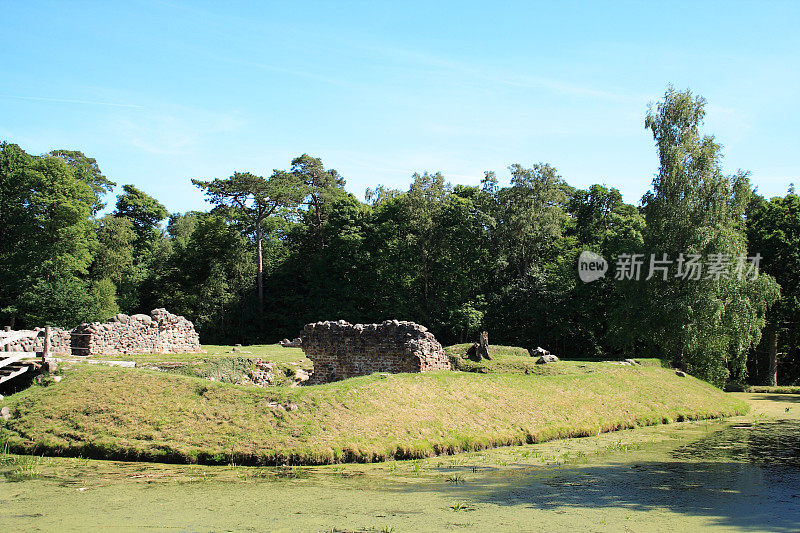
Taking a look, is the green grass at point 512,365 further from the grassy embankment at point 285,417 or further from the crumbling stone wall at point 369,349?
the grassy embankment at point 285,417

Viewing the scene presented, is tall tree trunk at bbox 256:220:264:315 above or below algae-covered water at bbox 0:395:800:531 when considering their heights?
above

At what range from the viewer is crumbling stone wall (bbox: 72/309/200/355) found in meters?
Answer: 25.0

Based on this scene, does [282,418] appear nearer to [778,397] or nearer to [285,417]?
[285,417]

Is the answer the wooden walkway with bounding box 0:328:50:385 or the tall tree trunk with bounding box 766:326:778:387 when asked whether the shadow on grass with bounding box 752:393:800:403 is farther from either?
the wooden walkway with bounding box 0:328:50:385

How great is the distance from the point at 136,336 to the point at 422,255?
23.4 m

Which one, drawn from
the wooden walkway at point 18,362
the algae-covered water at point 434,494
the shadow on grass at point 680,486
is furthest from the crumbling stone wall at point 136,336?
the shadow on grass at point 680,486

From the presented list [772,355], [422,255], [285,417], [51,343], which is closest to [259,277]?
[422,255]

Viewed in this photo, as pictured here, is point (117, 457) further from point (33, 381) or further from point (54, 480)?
point (33, 381)

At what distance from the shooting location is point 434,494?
34.4 ft

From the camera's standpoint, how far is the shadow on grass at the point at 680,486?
9.70 meters

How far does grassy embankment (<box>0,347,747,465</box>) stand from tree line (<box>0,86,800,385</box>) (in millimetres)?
16331

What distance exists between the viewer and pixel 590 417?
1891 centimetres

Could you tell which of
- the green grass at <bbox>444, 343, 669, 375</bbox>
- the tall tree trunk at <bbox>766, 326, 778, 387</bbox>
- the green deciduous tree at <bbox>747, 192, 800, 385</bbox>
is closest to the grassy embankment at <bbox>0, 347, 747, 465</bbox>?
the green grass at <bbox>444, 343, 669, 375</bbox>

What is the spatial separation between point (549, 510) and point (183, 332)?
24.7 metres
